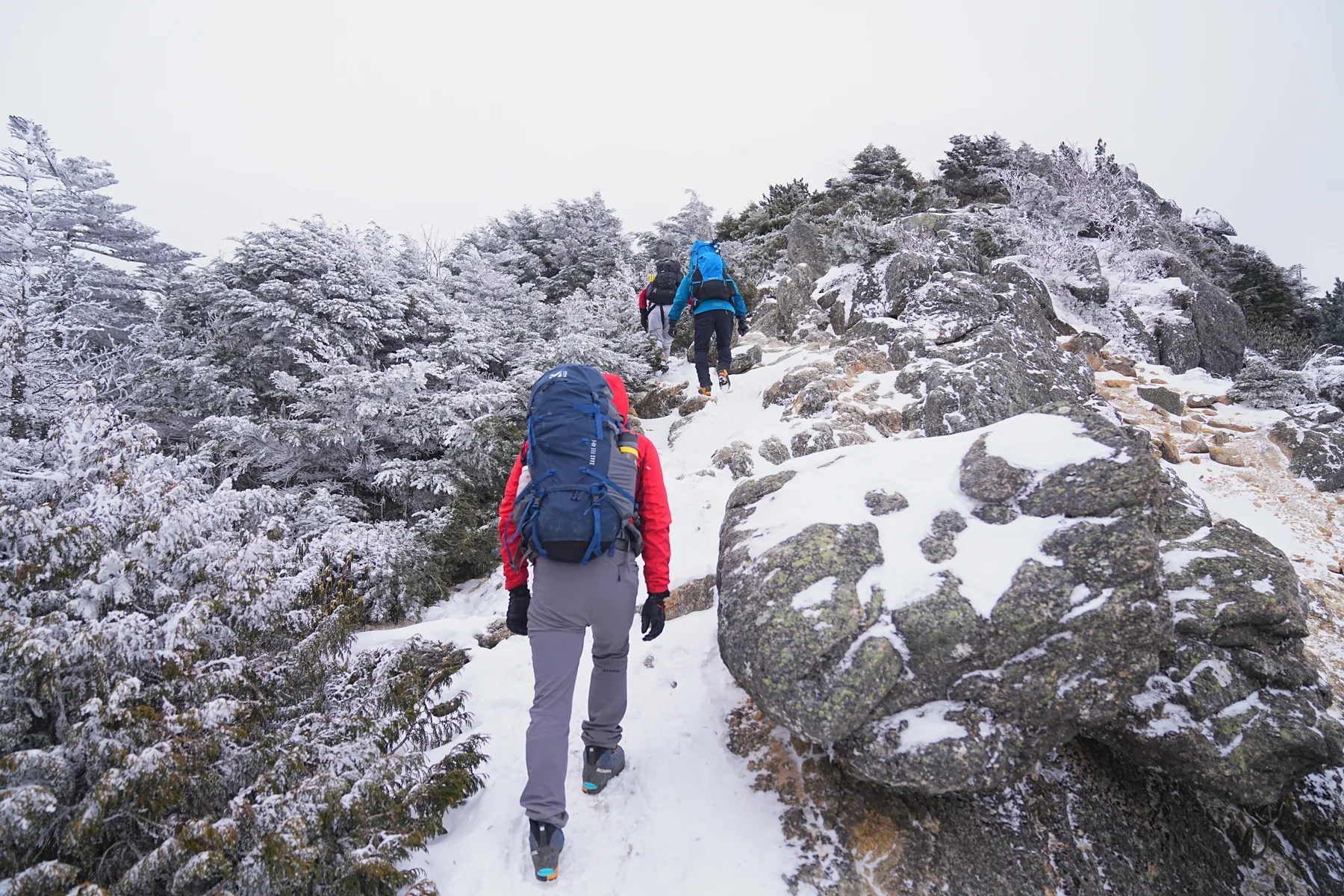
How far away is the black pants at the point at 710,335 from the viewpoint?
27.3ft

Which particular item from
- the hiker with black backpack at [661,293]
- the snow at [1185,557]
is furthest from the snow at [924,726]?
the hiker with black backpack at [661,293]

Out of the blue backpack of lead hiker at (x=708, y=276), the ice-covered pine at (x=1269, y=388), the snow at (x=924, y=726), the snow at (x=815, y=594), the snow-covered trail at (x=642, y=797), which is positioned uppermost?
the blue backpack of lead hiker at (x=708, y=276)

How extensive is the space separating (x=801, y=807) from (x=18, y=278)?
41.6ft

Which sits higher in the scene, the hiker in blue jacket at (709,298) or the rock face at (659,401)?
the hiker in blue jacket at (709,298)

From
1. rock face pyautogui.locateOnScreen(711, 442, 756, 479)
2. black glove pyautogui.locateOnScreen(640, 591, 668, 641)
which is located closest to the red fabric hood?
black glove pyautogui.locateOnScreen(640, 591, 668, 641)

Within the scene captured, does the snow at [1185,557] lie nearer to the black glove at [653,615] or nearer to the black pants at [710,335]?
the black glove at [653,615]

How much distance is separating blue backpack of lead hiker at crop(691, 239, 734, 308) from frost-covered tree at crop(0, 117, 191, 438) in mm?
8052

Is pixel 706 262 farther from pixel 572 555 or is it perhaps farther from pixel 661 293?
pixel 572 555

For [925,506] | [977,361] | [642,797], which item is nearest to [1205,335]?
[977,361]

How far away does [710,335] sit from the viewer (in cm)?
868

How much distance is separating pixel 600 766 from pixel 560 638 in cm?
101

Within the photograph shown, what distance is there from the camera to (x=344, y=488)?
8617 mm

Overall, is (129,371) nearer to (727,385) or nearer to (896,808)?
(727,385)

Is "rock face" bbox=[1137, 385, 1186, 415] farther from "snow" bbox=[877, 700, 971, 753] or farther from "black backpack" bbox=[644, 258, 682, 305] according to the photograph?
"snow" bbox=[877, 700, 971, 753]
